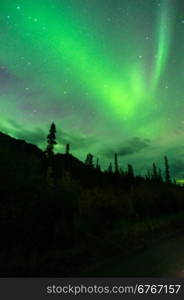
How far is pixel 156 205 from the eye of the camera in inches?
753

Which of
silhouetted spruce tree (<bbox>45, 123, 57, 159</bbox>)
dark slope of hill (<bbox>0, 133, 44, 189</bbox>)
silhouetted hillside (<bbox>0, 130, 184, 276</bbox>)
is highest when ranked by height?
silhouetted spruce tree (<bbox>45, 123, 57, 159</bbox>)

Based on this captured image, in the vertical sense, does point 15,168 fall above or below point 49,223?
above

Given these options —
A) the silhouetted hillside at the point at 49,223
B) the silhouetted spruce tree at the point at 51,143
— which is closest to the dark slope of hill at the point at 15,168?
the silhouetted hillside at the point at 49,223

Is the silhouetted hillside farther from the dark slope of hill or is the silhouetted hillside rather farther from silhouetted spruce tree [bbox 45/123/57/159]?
silhouetted spruce tree [bbox 45/123/57/159]

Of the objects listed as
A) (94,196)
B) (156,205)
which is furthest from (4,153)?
(156,205)

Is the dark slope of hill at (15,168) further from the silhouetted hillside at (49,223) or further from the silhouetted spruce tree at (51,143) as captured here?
the silhouetted spruce tree at (51,143)

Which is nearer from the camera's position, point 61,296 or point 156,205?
point 61,296

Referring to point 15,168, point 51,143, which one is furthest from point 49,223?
point 51,143

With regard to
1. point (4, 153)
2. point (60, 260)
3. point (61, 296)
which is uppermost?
point (4, 153)

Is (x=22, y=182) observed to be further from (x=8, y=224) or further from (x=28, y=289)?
(x=28, y=289)

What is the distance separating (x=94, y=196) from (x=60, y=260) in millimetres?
6194

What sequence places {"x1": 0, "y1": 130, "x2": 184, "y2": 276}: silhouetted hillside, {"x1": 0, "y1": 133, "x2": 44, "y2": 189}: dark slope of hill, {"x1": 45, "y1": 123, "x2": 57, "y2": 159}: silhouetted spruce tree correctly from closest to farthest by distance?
{"x1": 0, "y1": 130, "x2": 184, "y2": 276}: silhouetted hillside, {"x1": 0, "y1": 133, "x2": 44, "y2": 189}: dark slope of hill, {"x1": 45, "y1": 123, "x2": 57, "y2": 159}: silhouetted spruce tree

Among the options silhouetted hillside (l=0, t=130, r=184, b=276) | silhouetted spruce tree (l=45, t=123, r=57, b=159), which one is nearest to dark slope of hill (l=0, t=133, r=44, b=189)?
silhouetted hillside (l=0, t=130, r=184, b=276)

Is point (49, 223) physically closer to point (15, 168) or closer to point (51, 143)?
point (15, 168)
